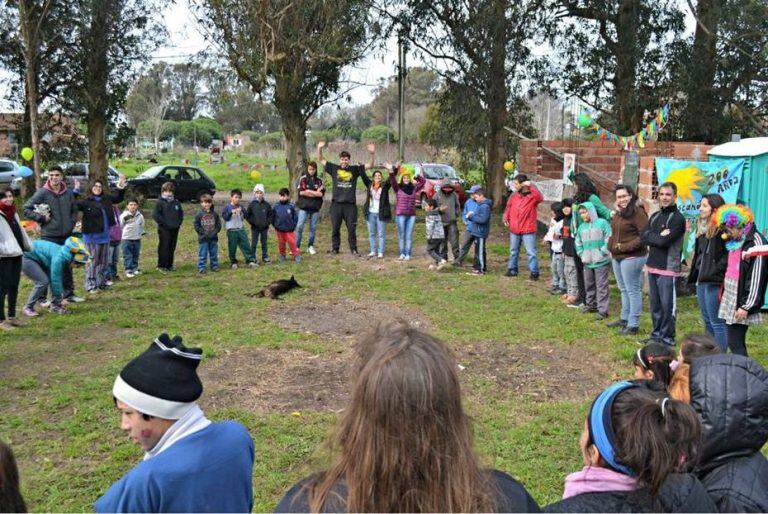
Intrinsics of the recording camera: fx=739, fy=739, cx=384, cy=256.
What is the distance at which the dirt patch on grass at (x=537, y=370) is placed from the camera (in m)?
6.78

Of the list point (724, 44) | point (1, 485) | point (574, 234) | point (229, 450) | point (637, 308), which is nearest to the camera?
point (1, 485)

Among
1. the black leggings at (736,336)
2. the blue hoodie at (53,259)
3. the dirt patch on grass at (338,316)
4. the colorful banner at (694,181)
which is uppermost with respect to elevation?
the colorful banner at (694,181)

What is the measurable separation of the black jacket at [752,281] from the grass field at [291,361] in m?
1.33

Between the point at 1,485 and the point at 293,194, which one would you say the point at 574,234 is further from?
the point at 293,194

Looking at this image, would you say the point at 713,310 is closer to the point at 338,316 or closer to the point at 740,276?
the point at 740,276

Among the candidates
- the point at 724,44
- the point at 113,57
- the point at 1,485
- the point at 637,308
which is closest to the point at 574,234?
the point at 637,308

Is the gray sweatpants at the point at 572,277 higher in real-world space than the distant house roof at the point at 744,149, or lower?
lower

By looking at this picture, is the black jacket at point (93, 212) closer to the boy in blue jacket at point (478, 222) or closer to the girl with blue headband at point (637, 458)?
the boy in blue jacket at point (478, 222)

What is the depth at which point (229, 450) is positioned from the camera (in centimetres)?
260

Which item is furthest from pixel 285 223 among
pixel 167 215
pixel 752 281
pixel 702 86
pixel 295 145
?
pixel 702 86

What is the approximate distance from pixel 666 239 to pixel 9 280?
757 centimetres

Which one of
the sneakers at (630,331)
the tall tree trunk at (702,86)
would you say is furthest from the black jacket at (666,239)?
the tall tree trunk at (702,86)

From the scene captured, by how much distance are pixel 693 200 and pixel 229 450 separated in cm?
→ 939

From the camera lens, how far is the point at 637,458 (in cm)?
215
